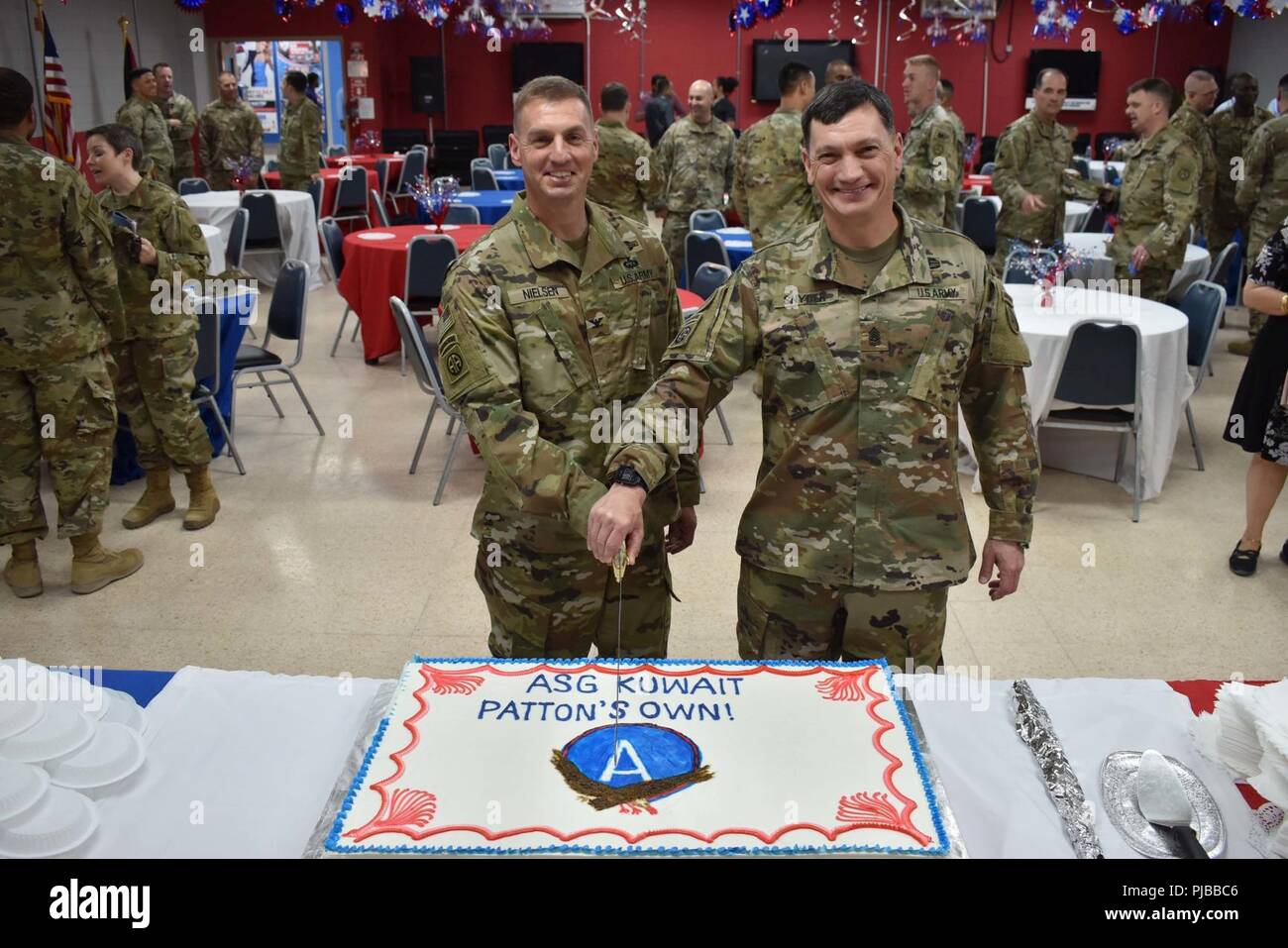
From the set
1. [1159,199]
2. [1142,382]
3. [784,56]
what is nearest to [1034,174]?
[1159,199]

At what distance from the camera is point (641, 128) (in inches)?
656

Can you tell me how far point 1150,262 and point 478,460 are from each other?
3911 millimetres

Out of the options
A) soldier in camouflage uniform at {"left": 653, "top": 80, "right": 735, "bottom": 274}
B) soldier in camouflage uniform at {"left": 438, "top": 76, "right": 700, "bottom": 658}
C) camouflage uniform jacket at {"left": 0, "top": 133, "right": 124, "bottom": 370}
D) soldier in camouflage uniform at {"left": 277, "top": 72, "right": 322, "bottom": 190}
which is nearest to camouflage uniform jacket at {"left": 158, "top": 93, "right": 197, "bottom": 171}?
soldier in camouflage uniform at {"left": 277, "top": 72, "right": 322, "bottom": 190}

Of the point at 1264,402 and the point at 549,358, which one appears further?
the point at 1264,402

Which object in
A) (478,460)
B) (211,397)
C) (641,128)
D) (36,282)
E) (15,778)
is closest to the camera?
(15,778)

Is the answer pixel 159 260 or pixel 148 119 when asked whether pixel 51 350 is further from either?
pixel 148 119

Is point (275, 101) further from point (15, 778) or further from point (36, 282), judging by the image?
point (15, 778)

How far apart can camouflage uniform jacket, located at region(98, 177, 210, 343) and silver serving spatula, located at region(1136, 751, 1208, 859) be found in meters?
3.77

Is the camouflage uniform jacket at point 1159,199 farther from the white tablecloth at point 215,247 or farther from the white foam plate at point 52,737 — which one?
the white foam plate at point 52,737

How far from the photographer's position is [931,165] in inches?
258

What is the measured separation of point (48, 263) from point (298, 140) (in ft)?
22.7

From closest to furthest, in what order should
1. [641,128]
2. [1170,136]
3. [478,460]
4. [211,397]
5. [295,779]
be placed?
[295,779]
[211,397]
[478,460]
[1170,136]
[641,128]

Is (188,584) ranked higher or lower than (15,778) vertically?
lower

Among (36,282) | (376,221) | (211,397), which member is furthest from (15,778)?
(376,221)
